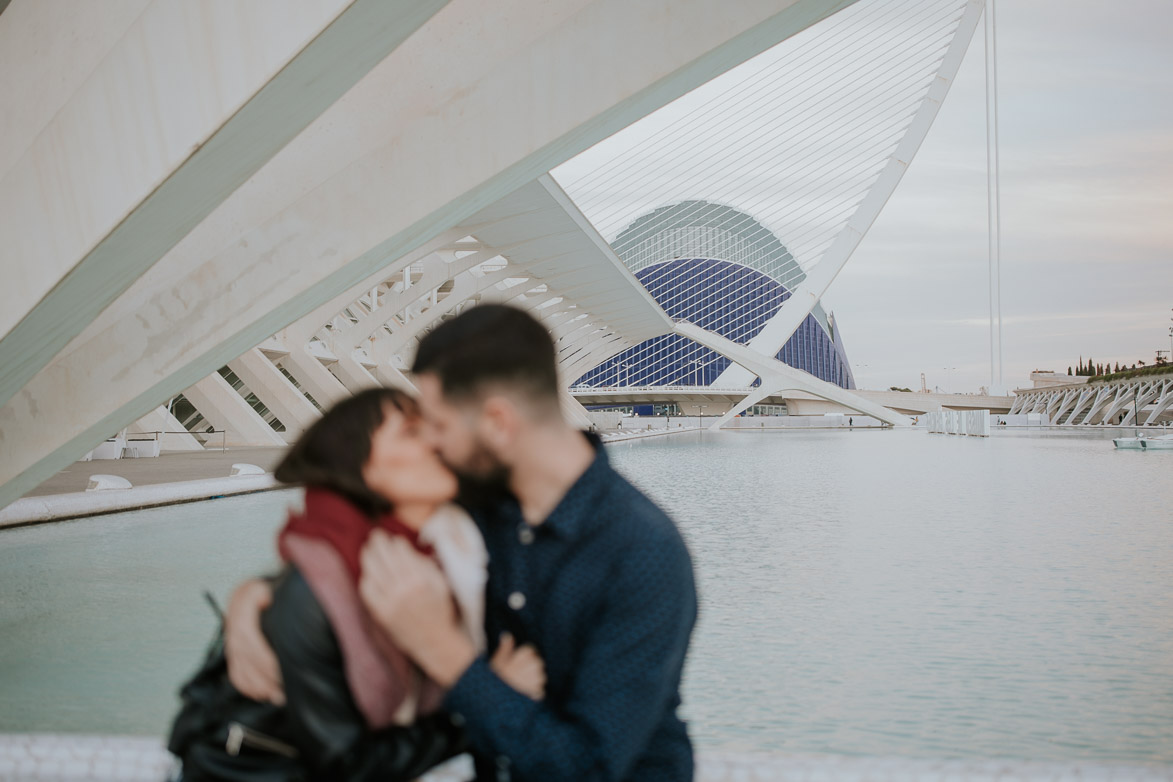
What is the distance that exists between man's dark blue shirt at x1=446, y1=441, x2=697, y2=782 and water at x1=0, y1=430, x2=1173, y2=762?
1762mm

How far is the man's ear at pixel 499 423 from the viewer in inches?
37.9

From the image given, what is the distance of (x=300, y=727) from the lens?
0.95 m

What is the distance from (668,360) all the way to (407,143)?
52.3 m

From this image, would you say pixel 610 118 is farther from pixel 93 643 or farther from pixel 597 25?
pixel 93 643

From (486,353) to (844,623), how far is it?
3.32m


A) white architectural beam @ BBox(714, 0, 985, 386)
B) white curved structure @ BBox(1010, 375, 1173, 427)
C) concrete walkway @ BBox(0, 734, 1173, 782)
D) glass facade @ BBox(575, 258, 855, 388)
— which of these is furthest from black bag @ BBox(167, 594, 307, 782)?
glass facade @ BBox(575, 258, 855, 388)

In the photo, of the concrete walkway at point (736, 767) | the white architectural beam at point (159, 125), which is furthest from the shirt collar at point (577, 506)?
the white architectural beam at point (159, 125)

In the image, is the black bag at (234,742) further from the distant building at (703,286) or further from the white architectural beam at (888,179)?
the distant building at (703,286)

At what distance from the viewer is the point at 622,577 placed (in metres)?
0.98

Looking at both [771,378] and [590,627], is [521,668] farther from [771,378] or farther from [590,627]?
[771,378]

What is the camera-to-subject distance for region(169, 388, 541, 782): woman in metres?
0.92

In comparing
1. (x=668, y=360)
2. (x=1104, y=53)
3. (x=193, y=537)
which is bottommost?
(x=668, y=360)

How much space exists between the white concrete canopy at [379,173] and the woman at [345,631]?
2.84m

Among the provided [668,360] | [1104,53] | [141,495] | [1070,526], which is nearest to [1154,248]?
[1104,53]
